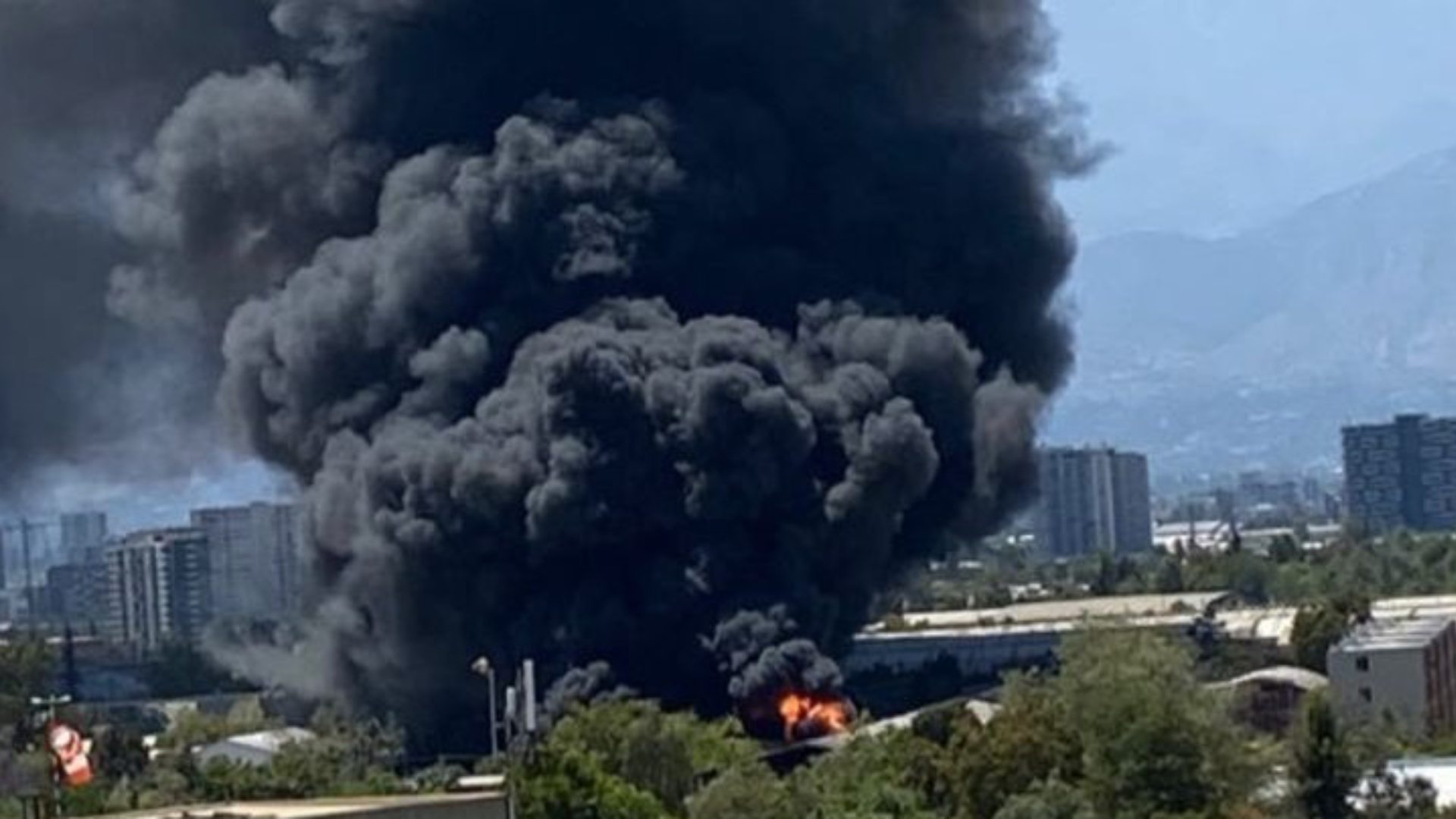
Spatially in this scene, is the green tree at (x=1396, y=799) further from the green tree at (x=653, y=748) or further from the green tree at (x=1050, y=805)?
the green tree at (x=653, y=748)

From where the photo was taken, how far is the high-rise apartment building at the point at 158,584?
419 ft

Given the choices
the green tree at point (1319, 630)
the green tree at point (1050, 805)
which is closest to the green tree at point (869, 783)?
the green tree at point (1050, 805)

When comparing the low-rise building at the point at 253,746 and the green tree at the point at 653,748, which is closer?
the green tree at the point at 653,748

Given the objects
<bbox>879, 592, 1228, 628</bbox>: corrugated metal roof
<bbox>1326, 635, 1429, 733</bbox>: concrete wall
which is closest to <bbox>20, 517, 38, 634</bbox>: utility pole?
<bbox>879, 592, 1228, 628</bbox>: corrugated metal roof

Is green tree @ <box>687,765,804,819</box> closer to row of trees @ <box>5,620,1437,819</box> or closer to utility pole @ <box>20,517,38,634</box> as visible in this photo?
row of trees @ <box>5,620,1437,819</box>

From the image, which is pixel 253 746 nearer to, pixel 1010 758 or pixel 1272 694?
pixel 1272 694

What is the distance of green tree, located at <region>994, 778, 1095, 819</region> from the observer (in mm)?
46625

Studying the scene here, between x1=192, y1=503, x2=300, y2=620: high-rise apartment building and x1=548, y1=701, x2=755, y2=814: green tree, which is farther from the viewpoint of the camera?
x1=192, y1=503, x2=300, y2=620: high-rise apartment building

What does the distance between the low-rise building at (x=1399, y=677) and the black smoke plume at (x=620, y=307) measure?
612 cm

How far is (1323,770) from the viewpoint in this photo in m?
48.9

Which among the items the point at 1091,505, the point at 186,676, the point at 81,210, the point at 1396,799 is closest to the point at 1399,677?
the point at 1396,799

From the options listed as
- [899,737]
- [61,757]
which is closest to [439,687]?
[899,737]

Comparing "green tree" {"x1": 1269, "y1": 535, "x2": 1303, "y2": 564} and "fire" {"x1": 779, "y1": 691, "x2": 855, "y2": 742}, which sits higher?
"green tree" {"x1": 1269, "y1": 535, "x2": 1303, "y2": 564}

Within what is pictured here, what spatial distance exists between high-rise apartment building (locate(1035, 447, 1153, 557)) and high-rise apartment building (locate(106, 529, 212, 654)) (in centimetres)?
4606
